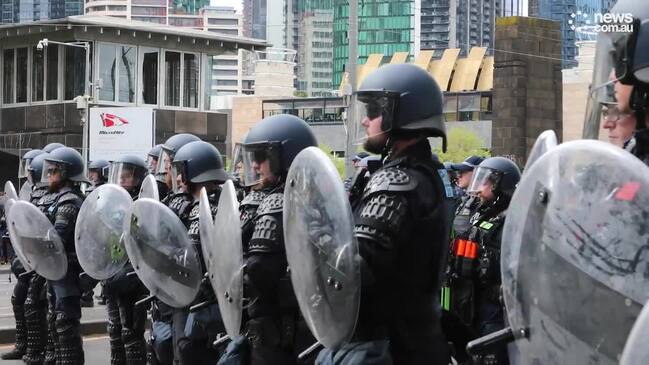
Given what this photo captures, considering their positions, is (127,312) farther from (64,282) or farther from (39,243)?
(39,243)

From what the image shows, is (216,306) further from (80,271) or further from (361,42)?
(361,42)

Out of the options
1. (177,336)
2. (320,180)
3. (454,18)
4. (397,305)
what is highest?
(454,18)

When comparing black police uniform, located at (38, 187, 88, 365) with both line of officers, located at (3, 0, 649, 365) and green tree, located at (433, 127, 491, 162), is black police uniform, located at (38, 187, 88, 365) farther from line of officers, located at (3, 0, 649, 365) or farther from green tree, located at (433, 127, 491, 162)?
green tree, located at (433, 127, 491, 162)

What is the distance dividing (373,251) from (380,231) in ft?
0.25

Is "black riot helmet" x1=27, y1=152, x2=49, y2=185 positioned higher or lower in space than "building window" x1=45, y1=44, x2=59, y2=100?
lower

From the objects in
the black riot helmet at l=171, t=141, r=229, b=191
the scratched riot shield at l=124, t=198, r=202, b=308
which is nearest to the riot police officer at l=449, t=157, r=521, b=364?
the black riot helmet at l=171, t=141, r=229, b=191

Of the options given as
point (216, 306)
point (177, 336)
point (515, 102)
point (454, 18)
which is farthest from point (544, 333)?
→ point (454, 18)

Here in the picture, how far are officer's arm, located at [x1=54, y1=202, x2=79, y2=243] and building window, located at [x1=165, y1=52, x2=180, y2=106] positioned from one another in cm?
3043

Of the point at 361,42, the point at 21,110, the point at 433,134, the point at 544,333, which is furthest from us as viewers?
the point at 361,42

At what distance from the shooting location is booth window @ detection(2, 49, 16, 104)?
3969 centimetres

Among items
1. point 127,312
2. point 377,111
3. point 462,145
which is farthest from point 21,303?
point 462,145

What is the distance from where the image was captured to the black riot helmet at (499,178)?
31.3ft

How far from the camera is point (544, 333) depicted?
360cm

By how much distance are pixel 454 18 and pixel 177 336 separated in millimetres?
179239
